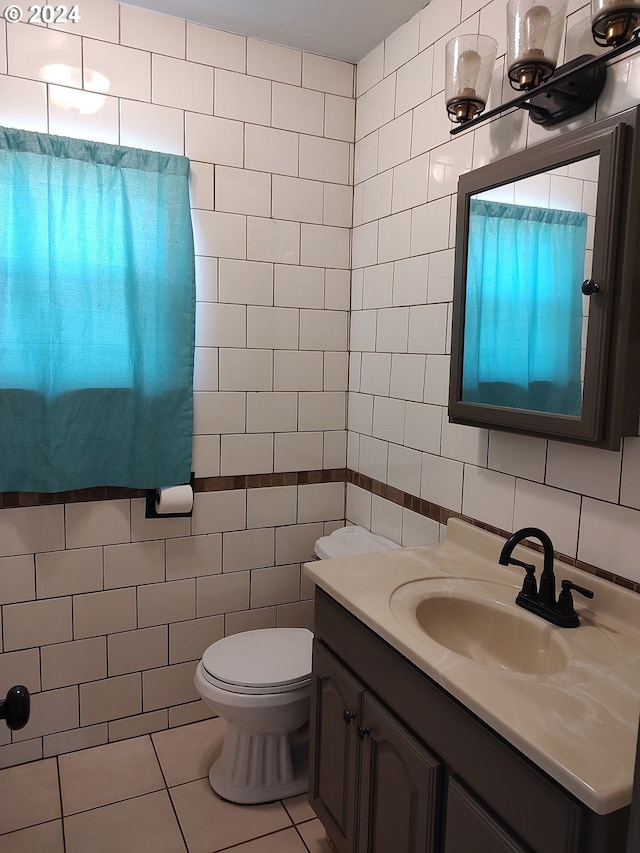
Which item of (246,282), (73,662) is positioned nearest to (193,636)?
(73,662)

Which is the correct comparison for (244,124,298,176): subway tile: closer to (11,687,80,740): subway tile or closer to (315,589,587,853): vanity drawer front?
(315,589,587,853): vanity drawer front

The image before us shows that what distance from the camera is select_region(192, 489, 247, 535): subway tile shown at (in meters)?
2.29

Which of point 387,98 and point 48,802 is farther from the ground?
point 387,98

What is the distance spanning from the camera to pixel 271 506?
242 cm

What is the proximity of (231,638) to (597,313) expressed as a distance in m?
1.55

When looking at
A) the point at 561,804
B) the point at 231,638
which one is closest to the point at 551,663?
the point at 561,804

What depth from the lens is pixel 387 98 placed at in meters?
2.19

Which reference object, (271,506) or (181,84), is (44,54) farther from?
(271,506)

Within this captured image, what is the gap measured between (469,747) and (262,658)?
100 centimetres

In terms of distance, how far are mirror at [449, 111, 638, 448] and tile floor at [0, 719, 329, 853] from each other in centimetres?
138

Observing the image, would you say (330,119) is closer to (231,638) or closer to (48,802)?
(231,638)

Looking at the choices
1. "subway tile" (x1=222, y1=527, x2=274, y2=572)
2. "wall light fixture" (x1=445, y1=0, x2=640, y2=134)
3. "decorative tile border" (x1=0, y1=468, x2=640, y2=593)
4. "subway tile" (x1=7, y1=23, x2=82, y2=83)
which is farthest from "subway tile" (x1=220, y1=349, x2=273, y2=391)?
"wall light fixture" (x1=445, y1=0, x2=640, y2=134)

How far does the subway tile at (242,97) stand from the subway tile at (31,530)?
5.04 ft

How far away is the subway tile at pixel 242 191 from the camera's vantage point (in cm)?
220
